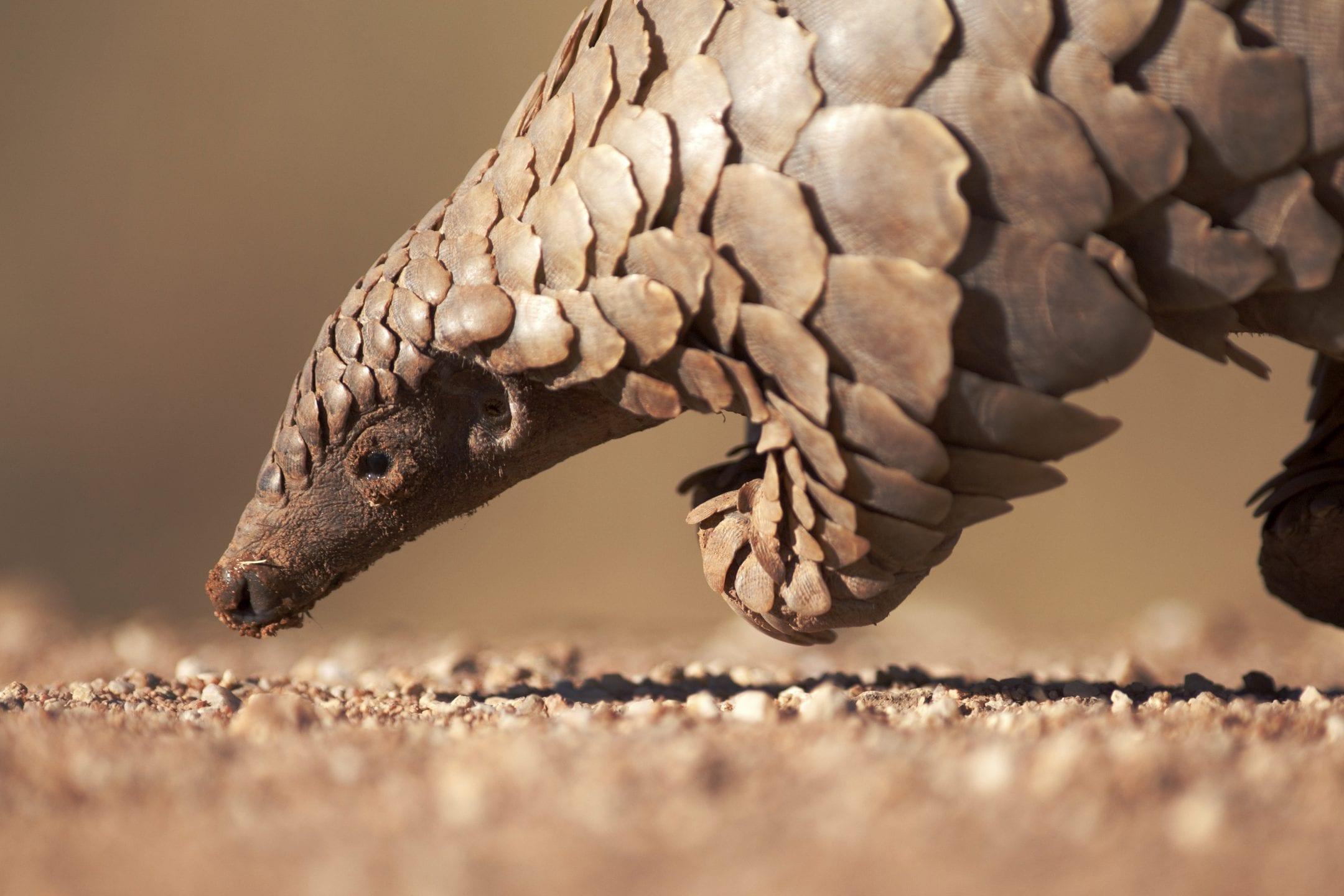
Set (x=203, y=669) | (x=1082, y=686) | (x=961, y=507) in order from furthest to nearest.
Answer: (x=203, y=669) → (x=1082, y=686) → (x=961, y=507)

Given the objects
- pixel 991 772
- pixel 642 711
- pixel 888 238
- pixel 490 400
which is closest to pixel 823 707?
pixel 642 711

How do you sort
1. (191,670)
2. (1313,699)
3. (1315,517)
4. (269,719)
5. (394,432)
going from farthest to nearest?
(191,670) < (1315,517) < (394,432) < (1313,699) < (269,719)

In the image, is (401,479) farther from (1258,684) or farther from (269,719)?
(1258,684)

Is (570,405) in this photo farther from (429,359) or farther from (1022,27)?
(1022,27)

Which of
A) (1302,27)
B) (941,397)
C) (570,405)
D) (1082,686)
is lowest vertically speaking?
(1082,686)

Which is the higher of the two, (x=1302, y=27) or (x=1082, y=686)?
(x=1302, y=27)

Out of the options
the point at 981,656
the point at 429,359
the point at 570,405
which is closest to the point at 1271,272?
the point at 570,405

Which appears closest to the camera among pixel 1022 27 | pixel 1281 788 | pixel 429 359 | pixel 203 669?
pixel 1281 788
